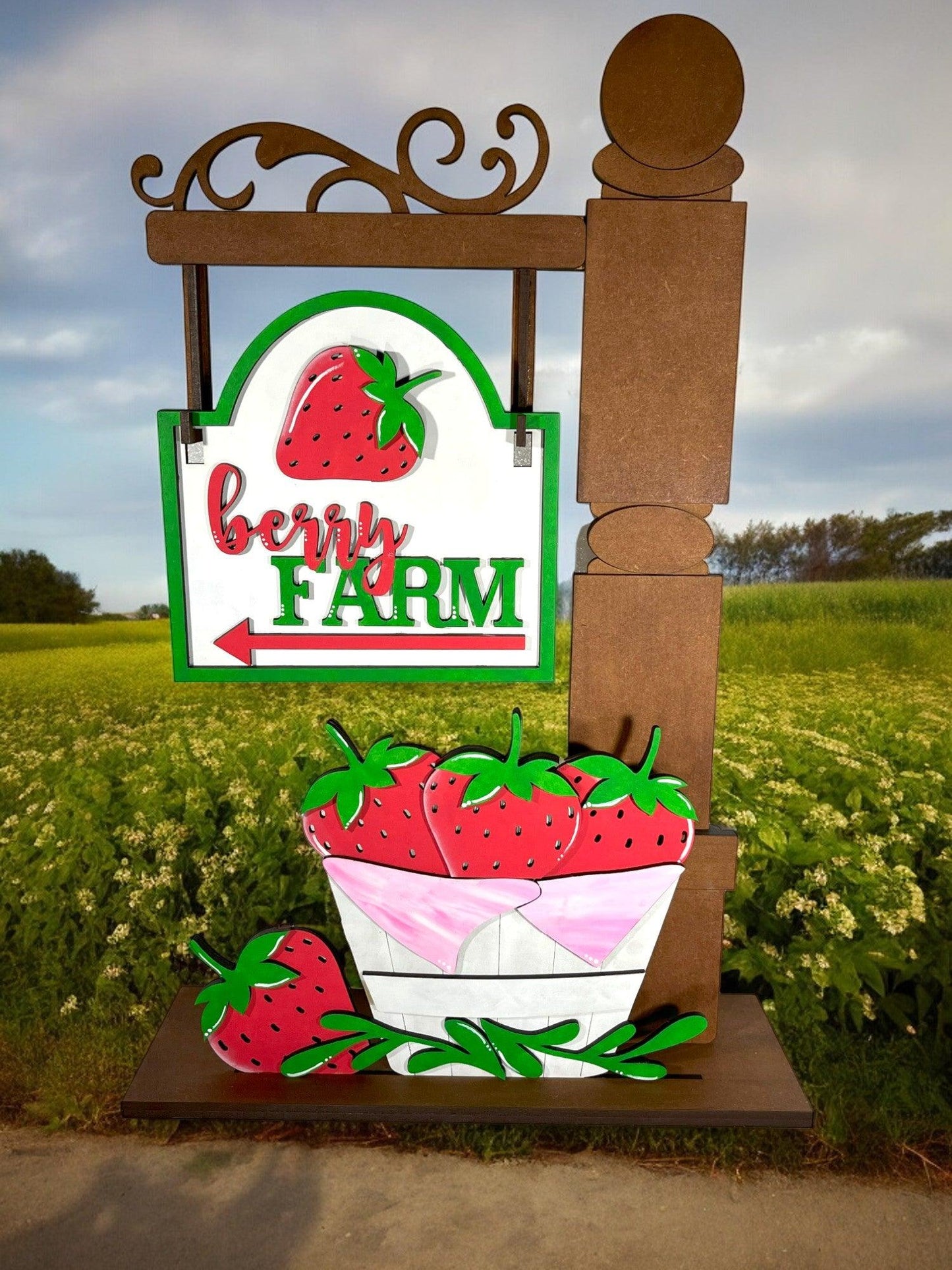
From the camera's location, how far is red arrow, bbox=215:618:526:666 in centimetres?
206

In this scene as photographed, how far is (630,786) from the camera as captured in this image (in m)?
1.93

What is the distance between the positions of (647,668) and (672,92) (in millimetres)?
1374

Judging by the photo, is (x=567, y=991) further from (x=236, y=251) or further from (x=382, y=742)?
(x=236, y=251)

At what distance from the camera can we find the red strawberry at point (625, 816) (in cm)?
192

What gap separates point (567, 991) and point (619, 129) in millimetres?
2090

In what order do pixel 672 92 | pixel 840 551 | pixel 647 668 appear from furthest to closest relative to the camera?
pixel 840 551 < pixel 647 668 < pixel 672 92

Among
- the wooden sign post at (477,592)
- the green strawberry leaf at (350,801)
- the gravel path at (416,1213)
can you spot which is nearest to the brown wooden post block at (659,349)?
the wooden sign post at (477,592)

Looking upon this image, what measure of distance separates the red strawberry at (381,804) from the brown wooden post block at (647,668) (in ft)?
1.43

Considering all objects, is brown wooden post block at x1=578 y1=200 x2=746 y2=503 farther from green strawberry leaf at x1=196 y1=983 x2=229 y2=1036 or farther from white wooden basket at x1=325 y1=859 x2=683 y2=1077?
green strawberry leaf at x1=196 y1=983 x2=229 y2=1036

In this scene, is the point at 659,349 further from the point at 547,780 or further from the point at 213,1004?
the point at 213,1004

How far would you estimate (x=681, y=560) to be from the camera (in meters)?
2.02

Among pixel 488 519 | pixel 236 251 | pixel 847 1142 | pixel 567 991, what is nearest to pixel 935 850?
pixel 847 1142

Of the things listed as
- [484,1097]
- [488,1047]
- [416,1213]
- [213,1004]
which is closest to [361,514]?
[213,1004]

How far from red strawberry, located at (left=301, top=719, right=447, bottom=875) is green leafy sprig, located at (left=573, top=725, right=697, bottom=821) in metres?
0.39
